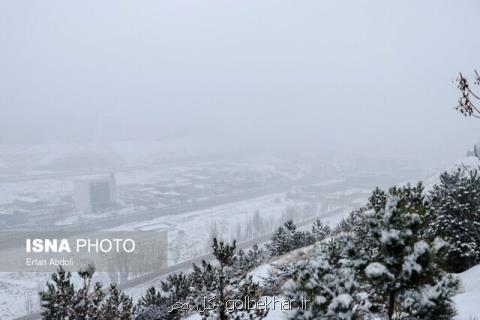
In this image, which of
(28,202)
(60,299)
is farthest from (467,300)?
(28,202)

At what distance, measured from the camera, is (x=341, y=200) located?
571 ft

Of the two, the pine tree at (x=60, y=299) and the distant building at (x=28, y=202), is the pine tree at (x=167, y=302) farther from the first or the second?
the distant building at (x=28, y=202)

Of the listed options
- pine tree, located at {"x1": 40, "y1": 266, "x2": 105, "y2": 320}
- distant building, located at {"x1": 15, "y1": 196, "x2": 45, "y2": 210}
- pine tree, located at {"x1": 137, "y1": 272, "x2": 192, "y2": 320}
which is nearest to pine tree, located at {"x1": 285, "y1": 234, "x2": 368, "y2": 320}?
pine tree, located at {"x1": 40, "y1": 266, "x2": 105, "y2": 320}

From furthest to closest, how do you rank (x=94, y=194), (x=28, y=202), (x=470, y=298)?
(x=28, y=202)
(x=94, y=194)
(x=470, y=298)

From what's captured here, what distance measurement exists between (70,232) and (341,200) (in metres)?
110

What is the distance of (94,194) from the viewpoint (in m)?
149

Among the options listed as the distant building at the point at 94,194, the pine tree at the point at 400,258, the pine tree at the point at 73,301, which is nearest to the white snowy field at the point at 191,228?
the distant building at the point at 94,194

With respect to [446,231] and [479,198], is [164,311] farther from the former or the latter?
[479,198]

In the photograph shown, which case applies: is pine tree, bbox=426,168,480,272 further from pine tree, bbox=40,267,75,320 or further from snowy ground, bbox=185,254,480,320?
pine tree, bbox=40,267,75,320

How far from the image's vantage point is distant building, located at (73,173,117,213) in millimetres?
147000

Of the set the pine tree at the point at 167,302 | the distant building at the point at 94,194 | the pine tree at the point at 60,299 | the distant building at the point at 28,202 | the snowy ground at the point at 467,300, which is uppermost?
the snowy ground at the point at 467,300

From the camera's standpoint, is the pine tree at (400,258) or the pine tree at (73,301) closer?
the pine tree at (400,258)

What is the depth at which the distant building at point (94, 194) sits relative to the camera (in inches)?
5787

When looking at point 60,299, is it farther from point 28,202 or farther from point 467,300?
point 28,202
